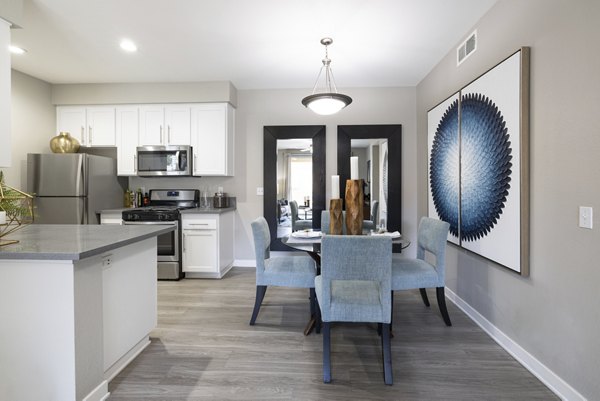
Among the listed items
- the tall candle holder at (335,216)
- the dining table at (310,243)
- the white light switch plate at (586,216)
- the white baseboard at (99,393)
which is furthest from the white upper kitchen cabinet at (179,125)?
the white light switch plate at (586,216)

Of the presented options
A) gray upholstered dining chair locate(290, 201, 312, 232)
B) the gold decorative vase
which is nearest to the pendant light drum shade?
gray upholstered dining chair locate(290, 201, 312, 232)

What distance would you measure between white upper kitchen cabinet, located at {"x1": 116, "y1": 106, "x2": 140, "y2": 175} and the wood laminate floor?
2212 millimetres

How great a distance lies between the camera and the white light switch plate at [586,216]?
1549 mm

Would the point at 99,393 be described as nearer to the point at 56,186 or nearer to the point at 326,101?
the point at 326,101

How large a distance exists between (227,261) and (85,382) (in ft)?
8.76

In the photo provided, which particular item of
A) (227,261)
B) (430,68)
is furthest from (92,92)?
(430,68)

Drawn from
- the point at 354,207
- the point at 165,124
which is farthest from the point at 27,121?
the point at 354,207

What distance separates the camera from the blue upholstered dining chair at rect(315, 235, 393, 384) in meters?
1.78

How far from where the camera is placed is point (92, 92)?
166 inches

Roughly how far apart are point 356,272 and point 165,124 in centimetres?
353

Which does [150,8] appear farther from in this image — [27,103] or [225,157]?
[27,103]

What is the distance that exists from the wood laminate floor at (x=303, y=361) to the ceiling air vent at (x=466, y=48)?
2397mm

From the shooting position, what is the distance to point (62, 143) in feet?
13.2

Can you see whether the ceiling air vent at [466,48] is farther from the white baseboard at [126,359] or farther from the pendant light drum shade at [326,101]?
the white baseboard at [126,359]
